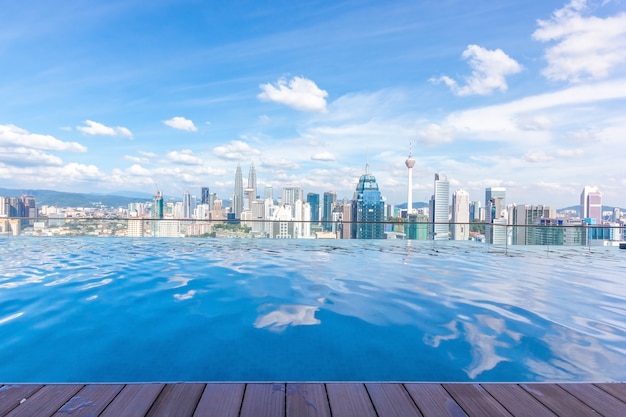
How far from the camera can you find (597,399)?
123cm

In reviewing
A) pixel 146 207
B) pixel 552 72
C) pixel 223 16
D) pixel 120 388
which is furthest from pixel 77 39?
pixel 552 72

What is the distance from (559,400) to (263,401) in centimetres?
105

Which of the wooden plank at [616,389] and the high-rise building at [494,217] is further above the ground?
the high-rise building at [494,217]

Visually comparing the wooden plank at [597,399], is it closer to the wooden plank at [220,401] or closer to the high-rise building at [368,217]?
the wooden plank at [220,401]

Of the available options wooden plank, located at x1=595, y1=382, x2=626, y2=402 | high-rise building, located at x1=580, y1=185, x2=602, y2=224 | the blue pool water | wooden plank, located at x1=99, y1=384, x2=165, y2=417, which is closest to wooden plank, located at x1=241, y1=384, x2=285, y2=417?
wooden plank, located at x1=99, y1=384, x2=165, y2=417

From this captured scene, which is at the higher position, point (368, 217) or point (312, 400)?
point (368, 217)

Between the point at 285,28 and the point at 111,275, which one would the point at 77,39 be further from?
the point at 111,275

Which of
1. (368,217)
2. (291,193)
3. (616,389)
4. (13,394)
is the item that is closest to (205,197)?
(291,193)

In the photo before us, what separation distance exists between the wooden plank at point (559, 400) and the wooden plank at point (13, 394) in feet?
5.88

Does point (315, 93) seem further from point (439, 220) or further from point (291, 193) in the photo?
point (439, 220)

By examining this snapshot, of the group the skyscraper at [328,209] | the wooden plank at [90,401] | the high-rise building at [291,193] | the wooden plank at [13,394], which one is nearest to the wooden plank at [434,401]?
the wooden plank at [90,401]

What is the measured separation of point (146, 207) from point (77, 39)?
4797 mm

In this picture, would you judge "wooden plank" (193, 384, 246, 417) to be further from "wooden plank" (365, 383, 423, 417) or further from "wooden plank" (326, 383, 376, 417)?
"wooden plank" (365, 383, 423, 417)

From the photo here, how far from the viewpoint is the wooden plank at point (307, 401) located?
3.66 ft
